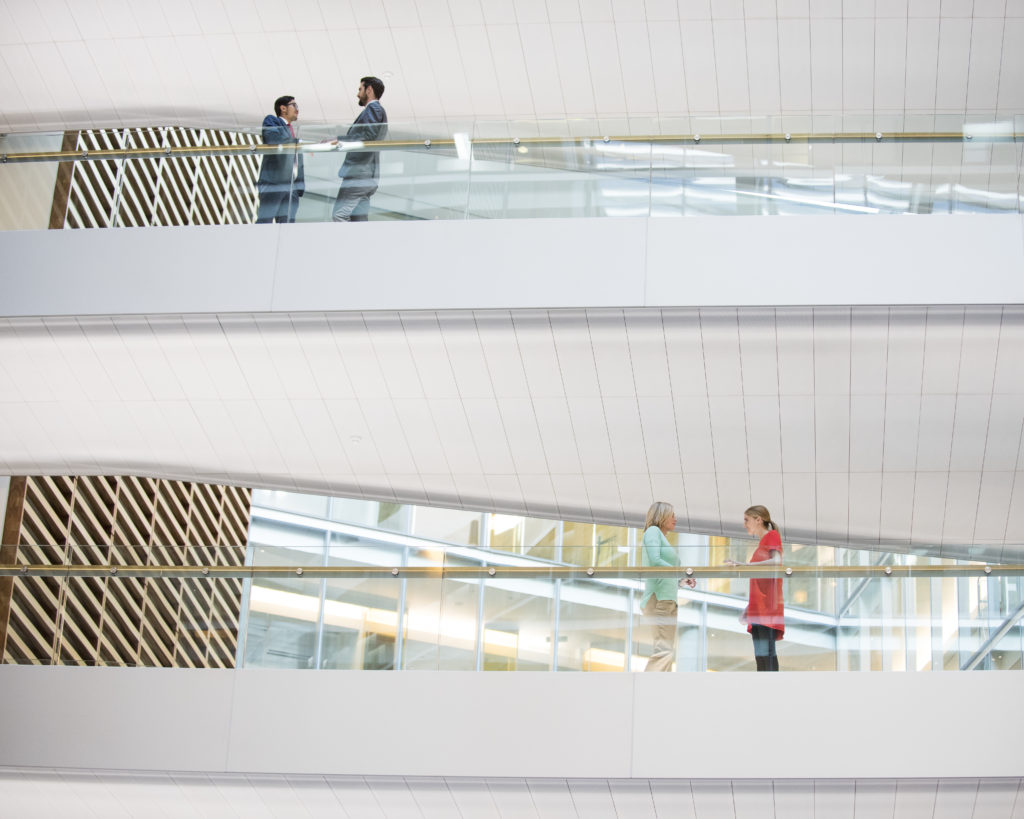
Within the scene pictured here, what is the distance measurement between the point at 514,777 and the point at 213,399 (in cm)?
318

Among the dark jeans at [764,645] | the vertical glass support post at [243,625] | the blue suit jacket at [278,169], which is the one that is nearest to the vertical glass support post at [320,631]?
the vertical glass support post at [243,625]

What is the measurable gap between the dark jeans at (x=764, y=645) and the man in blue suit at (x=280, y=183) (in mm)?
3292

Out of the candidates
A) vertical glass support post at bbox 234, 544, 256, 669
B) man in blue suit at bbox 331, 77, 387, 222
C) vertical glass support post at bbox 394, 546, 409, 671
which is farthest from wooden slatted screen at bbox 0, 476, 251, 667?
man in blue suit at bbox 331, 77, 387, 222

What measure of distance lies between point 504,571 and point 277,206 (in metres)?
2.45

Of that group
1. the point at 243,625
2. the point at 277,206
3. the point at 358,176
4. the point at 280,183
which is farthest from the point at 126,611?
the point at 358,176

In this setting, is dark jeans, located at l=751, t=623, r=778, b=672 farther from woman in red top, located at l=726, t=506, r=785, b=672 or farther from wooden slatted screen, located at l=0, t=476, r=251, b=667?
wooden slatted screen, located at l=0, t=476, r=251, b=667

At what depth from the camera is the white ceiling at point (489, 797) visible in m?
5.83

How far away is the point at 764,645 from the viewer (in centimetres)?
591

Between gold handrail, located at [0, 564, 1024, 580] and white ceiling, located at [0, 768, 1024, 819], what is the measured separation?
90 centimetres

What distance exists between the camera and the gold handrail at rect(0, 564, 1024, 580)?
5.89 m

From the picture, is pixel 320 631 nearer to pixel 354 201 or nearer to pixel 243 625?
pixel 243 625

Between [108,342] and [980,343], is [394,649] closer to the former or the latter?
[108,342]

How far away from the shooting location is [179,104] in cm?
988

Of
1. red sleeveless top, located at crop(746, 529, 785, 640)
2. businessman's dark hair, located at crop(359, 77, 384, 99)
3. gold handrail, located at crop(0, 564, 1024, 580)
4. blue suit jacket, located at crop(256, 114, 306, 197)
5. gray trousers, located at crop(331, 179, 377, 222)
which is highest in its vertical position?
businessman's dark hair, located at crop(359, 77, 384, 99)
